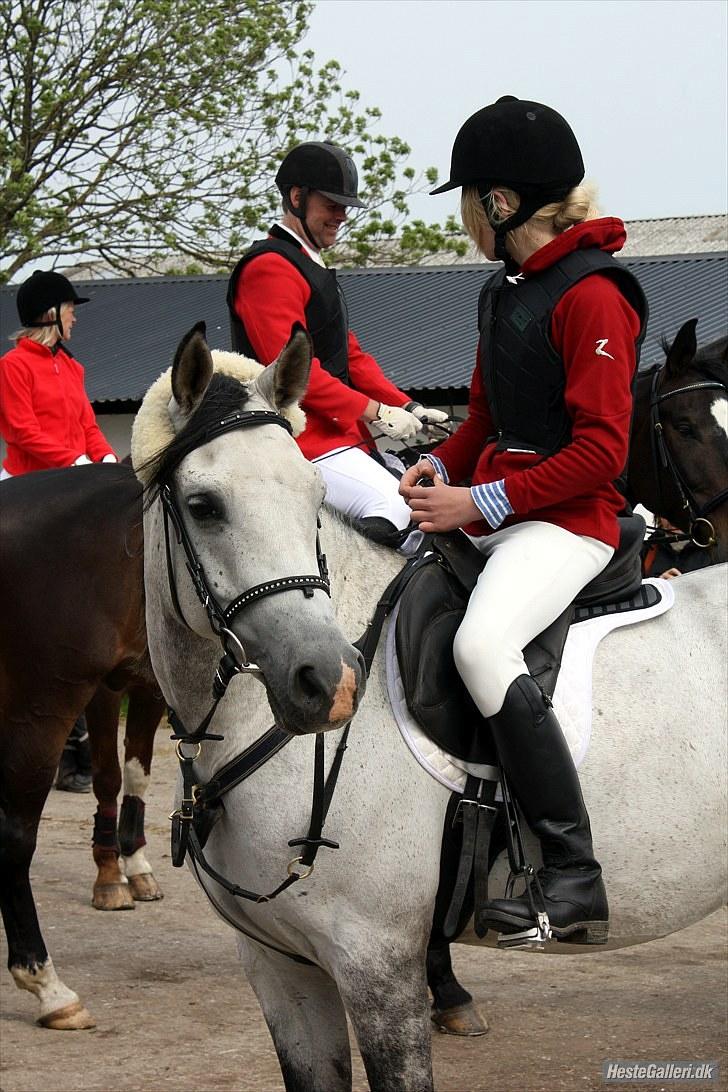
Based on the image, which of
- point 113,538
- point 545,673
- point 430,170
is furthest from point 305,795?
point 430,170

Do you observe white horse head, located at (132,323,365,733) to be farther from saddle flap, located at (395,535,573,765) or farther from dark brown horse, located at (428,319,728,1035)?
dark brown horse, located at (428,319,728,1035)

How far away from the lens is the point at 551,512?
3299mm

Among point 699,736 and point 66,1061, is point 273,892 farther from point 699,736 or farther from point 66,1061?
point 66,1061

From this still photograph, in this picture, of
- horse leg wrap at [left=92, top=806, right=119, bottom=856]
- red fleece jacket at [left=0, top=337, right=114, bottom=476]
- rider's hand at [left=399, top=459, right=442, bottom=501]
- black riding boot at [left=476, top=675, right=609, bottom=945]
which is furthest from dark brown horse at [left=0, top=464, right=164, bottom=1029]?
black riding boot at [left=476, top=675, right=609, bottom=945]

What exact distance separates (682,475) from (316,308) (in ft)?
6.57

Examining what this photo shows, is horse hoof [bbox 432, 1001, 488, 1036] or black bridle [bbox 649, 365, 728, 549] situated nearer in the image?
horse hoof [bbox 432, 1001, 488, 1036]

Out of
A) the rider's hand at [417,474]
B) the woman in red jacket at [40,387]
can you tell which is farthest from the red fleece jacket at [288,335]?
the woman in red jacket at [40,387]

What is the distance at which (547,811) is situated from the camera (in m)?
3.02

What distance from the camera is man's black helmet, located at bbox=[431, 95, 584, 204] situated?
3.23 meters

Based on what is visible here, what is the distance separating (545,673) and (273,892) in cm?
82

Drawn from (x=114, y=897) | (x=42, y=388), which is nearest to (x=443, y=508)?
(x=114, y=897)

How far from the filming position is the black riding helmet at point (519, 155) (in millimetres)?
3230

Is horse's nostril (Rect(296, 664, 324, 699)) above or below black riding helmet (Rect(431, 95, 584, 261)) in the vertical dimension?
below

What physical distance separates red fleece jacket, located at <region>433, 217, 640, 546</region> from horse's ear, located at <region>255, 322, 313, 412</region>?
57 cm
